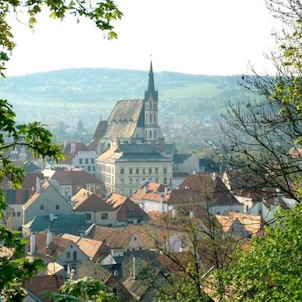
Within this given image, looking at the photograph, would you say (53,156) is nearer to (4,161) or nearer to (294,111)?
(4,161)

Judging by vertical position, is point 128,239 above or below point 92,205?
above

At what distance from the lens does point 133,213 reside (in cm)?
6253

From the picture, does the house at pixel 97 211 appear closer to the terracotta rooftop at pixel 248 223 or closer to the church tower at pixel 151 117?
the terracotta rooftop at pixel 248 223

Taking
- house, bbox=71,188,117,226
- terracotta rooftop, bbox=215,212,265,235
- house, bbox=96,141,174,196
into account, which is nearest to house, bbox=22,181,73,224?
house, bbox=71,188,117,226

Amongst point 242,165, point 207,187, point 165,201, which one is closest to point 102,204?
point 165,201

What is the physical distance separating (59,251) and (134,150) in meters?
62.4

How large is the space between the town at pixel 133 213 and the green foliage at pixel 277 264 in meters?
1.92

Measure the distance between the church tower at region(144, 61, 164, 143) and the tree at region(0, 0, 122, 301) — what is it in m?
111

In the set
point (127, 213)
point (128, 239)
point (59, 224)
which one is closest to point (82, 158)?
point (127, 213)

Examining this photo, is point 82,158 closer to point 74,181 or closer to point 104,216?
point 74,181

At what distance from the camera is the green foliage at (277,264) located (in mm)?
11102

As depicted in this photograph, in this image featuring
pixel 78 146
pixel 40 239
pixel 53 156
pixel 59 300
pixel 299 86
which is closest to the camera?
pixel 59 300

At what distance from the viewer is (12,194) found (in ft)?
226

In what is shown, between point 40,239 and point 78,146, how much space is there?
77487mm
